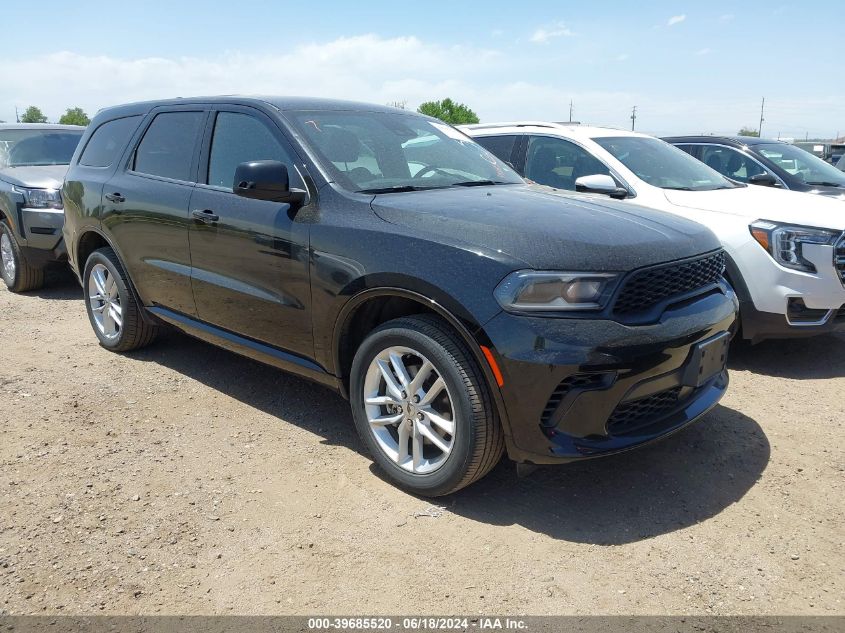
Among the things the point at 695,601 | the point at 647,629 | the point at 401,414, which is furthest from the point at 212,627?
the point at 695,601

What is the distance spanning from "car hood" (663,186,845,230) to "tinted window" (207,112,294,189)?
10.3ft

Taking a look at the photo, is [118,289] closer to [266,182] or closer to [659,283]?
[266,182]

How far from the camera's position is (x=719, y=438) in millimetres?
3873

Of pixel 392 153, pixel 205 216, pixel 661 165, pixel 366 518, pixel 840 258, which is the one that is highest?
pixel 392 153

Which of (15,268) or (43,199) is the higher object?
(43,199)

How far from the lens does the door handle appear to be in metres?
4.04

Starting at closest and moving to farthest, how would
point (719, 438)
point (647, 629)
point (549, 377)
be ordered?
point (647, 629) → point (549, 377) → point (719, 438)

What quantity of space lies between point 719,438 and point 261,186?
110 inches

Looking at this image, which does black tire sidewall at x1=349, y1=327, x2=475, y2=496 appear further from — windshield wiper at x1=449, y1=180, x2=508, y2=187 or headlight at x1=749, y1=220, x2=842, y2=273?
headlight at x1=749, y1=220, x2=842, y2=273

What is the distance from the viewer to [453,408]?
3.01m

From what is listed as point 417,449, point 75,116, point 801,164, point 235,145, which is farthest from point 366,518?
point 75,116

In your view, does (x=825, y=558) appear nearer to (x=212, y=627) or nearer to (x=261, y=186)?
(x=212, y=627)

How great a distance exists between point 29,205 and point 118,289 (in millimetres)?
3037

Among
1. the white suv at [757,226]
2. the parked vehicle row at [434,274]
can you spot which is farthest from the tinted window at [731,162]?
the parked vehicle row at [434,274]
